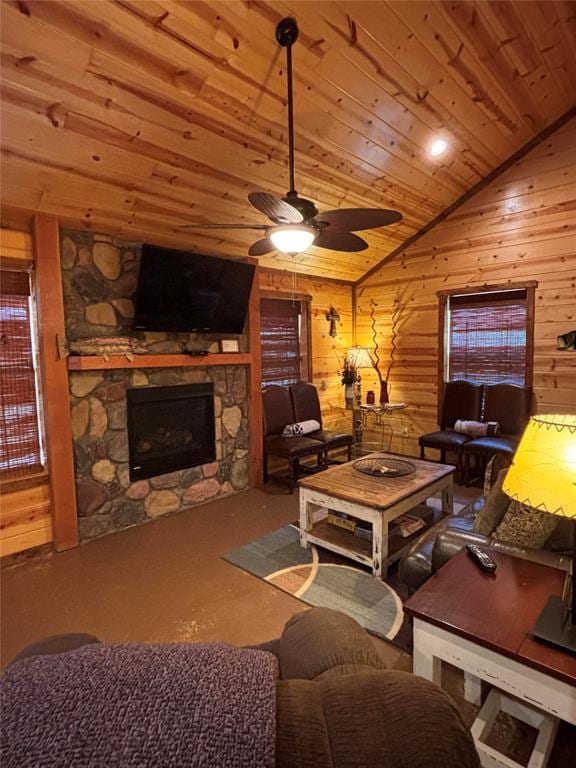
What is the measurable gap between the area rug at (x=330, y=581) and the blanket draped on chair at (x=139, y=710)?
178cm

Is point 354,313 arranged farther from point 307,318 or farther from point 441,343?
point 441,343

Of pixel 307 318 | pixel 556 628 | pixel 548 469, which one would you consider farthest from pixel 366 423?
pixel 548 469

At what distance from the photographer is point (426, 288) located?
16.8 feet

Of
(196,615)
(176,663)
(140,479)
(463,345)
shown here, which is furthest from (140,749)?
(463,345)

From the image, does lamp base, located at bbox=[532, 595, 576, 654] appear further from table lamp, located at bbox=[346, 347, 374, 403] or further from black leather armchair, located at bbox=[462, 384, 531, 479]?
table lamp, located at bbox=[346, 347, 374, 403]

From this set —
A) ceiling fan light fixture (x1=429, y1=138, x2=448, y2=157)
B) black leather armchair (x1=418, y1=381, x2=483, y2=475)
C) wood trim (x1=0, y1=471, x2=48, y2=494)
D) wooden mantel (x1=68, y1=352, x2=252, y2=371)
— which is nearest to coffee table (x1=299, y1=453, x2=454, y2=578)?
black leather armchair (x1=418, y1=381, x2=483, y2=475)

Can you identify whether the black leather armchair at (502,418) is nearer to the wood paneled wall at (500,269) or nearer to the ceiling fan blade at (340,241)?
the wood paneled wall at (500,269)

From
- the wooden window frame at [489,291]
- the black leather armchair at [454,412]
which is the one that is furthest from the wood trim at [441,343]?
the black leather armchair at [454,412]

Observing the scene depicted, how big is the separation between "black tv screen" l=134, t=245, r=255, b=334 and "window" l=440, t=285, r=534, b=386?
2600 mm

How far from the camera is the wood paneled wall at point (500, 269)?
406 centimetres

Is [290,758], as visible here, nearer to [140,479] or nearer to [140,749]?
[140,749]

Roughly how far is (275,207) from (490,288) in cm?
352

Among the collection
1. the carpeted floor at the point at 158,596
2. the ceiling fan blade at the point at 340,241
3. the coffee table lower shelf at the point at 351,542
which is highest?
the ceiling fan blade at the point at 340,241

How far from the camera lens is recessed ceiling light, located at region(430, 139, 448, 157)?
11.8 ft
